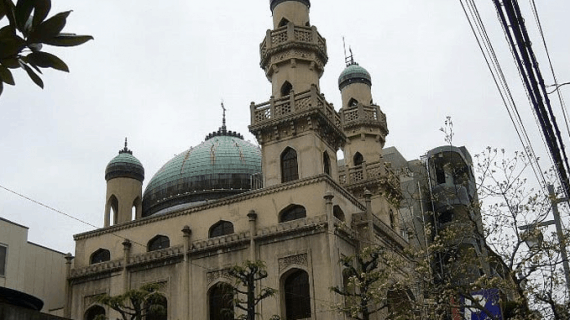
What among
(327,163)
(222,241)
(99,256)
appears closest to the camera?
(222,241)

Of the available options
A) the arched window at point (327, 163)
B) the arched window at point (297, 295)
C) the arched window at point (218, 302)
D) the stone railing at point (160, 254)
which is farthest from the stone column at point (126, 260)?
the arched window at point (327, 163)

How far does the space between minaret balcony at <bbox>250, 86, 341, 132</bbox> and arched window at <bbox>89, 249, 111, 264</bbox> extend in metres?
9.13

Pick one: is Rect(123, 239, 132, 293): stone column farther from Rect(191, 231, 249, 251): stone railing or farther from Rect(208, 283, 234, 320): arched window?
Rect(208, 283, 234, 320): arched window

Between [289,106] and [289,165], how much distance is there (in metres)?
2.64

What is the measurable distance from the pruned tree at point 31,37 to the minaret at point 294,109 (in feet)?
83.3

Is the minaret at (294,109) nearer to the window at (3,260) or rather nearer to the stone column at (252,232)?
the stone column at (252,232)

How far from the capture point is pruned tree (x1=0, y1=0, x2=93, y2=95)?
3.28 m

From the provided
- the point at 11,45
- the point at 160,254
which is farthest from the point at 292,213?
the point at 11,45

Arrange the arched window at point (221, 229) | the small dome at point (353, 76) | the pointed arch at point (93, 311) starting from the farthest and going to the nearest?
the small dome at point (353, 76) < the pointed arch at point (93, 311) < the arched window at point (221, 229)

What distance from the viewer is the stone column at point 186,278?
2789 centimetres

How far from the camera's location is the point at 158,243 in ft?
100

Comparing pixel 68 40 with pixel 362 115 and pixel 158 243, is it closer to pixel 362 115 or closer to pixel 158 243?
pixel 158 243

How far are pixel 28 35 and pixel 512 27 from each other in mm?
6765

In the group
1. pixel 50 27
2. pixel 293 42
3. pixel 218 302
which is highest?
pixel 293 42
